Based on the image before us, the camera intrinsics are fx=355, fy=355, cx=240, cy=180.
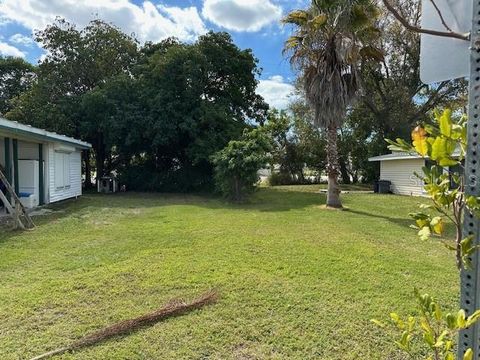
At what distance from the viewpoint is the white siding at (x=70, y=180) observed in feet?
40.4

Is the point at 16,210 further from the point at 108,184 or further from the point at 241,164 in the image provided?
the point at 108,184

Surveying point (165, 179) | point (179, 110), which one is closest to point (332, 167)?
point (179, 110)

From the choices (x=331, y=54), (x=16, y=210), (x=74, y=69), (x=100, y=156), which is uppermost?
(x=74, y=69)

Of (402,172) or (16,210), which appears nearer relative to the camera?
(16,210)

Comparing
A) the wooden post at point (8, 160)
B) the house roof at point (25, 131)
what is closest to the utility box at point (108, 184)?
the house roof at point (25, 131)

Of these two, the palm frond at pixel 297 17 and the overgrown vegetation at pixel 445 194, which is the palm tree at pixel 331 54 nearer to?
the palm frond at pixel 297 17

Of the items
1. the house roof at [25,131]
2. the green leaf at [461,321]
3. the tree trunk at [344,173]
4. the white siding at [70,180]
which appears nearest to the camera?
the green leaf at [461,321]

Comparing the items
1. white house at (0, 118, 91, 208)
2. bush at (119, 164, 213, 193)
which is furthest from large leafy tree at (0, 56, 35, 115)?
white house at (0, 118, 91, 208)

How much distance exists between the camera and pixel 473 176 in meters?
1.02

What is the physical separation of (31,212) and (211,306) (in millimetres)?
8657

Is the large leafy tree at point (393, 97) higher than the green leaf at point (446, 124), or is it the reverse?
the large leafy tree at point (393, 97)

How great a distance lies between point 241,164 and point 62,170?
681 cm

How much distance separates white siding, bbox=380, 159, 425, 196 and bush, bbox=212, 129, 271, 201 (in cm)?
760

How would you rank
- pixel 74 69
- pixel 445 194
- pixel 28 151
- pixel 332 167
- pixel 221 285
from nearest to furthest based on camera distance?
pixel 445 194 < pixel 221 285 < pixel 332 167 < pixel 28 151 < pixel 74 69
